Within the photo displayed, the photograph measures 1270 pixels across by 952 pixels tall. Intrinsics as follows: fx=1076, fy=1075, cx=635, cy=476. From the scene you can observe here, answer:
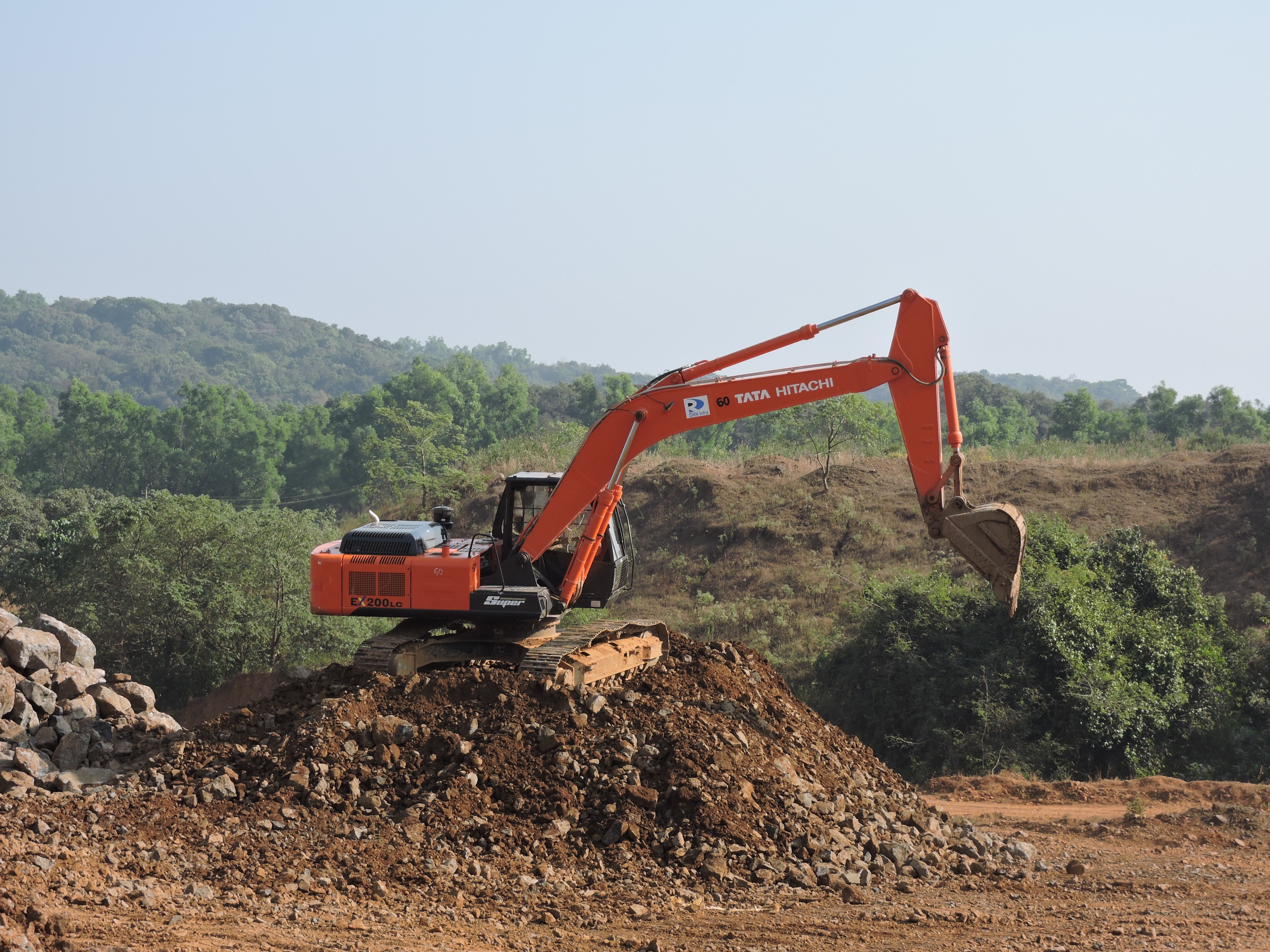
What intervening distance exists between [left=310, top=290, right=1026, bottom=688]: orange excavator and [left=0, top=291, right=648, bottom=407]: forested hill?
371 ft

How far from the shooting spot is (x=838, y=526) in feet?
99.3

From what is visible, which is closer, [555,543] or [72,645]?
[555,543]

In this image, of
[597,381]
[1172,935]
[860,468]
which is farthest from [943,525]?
[597,381]

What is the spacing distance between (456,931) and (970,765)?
39.6 feet

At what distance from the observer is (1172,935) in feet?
26.9

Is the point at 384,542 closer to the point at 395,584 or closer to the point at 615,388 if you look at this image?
the point at 395,584

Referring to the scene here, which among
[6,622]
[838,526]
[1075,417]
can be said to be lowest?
[6,622]

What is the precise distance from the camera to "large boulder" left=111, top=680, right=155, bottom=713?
530 inches

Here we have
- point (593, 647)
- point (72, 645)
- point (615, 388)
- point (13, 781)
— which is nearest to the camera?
point (13, 781)

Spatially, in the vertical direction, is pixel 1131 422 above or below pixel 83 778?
above

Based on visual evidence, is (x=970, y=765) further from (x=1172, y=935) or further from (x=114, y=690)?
(x=114, y=690)

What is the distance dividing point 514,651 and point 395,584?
55.1 inches

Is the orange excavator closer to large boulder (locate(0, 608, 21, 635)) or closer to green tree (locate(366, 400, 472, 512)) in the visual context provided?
large boulder (locate(0, 608, 21, 635))

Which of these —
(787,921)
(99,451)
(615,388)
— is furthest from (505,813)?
(99,451)
